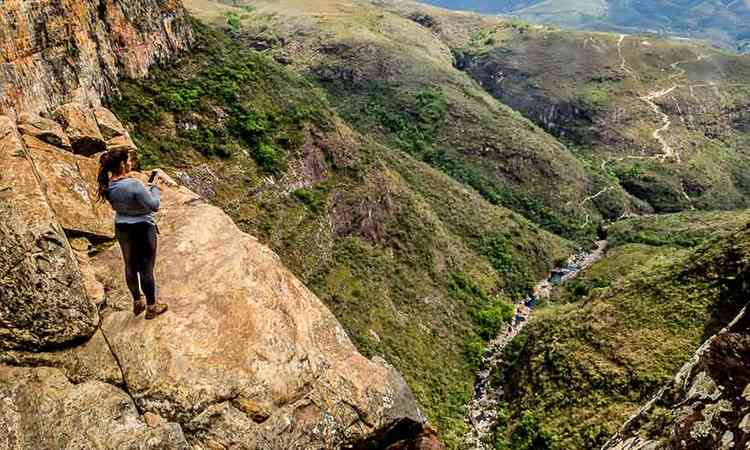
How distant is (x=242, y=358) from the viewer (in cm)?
1324

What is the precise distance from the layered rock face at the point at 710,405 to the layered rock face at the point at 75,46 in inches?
1342

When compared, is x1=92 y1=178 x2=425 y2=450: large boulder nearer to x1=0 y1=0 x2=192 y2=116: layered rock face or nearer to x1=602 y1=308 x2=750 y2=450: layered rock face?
x1=602 y1=308 x2=750 y2=450: layered rock face

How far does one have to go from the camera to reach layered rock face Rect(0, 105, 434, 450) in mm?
11477

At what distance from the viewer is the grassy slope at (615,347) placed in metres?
50.6

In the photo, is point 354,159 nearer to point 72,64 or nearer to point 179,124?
point 179,124

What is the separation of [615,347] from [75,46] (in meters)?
59.3

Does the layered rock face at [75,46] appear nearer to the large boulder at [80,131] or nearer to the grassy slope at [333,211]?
the grassy slope at [333,211]

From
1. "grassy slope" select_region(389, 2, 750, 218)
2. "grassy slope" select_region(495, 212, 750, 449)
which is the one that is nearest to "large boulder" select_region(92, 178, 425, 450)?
"grassy slope" select_region(495, 212, 750, 449)

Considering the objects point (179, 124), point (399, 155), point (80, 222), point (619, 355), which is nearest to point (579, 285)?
point (619, 355)

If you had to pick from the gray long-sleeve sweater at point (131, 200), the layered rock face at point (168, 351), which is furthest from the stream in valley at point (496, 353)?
the gray long-sleeve sweater at point (131, 200)

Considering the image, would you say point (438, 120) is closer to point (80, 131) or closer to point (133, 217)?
point (80, 131)

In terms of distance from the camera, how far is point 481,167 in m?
127

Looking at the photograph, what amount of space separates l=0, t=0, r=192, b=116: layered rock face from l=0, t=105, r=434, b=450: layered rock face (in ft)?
67.7

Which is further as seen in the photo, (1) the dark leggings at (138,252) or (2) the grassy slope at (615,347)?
(2) the grassy slope at (615,347)
